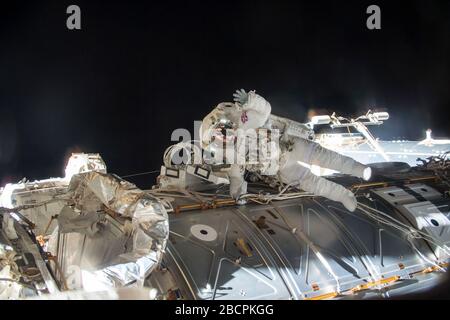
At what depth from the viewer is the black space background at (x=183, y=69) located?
30.8ft

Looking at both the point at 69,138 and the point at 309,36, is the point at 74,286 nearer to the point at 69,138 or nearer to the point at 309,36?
the point at 69,138

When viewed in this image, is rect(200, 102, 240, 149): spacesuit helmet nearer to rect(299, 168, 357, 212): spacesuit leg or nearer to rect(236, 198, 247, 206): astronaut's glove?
rect(236, 198, 247, 206): astronaut's glove

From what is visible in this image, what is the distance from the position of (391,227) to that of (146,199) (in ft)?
7.94

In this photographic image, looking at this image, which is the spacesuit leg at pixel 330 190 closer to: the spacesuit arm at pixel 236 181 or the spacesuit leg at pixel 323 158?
the spacesuit leg at pixel 323 158

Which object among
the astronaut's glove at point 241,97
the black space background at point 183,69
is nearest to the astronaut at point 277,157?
the astronaut's glove at point 241,97

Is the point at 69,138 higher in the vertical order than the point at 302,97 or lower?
lower

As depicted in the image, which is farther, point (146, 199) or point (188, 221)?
point (188, 221)

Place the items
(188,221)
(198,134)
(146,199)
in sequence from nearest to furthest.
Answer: (146,199) < (188,221) < (198,134)

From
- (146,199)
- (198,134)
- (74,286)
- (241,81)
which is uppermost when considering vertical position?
(241,81)

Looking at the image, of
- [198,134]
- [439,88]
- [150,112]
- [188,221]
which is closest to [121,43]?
[150,112]

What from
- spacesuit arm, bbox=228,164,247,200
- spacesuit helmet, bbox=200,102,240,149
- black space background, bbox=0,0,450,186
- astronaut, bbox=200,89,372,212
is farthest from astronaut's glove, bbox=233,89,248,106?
black space background, bbox=0,0,450,186

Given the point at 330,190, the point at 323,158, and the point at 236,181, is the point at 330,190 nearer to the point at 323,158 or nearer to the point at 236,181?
the point at 323,158

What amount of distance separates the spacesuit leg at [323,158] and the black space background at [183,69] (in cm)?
707

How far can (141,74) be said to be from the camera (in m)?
10.5
